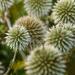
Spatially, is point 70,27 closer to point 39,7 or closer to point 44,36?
point 44,36

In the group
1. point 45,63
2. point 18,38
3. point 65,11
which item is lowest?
point 45,63

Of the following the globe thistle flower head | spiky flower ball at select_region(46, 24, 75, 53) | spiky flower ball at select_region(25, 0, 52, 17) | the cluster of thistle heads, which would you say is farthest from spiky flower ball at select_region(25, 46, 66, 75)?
spiky flower ball at select_region(25, 0, 52, 17)

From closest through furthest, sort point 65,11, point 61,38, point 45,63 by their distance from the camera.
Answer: point 45,63 < point 61,38 < point 65,11

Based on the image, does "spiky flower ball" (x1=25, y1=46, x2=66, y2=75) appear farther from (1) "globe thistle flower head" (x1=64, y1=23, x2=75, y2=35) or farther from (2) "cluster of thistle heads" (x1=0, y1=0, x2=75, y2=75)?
(1) "globe thistle flower head" (x1=64, y1=23, x2=75, y2=35)

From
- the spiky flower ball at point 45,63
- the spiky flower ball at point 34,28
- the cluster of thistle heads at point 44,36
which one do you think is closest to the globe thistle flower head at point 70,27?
the cluster of thistle heads at point 44,36

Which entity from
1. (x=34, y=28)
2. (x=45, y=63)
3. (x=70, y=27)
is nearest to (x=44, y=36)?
(x=34, y=28)

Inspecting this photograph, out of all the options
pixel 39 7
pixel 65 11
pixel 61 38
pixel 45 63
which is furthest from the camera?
pixel 39 7

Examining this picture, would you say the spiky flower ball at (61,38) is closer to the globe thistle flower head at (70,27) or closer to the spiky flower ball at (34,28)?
the globe thistle flower head at (70,27)
